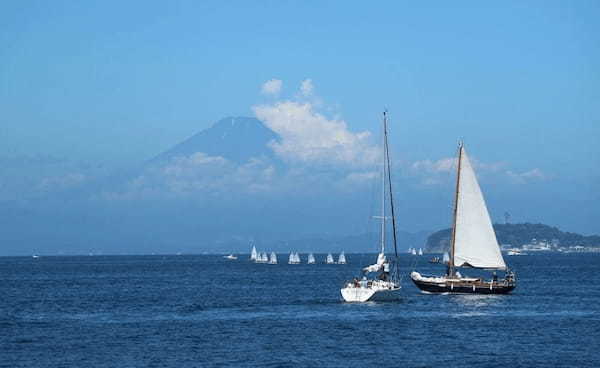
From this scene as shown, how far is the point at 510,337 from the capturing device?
68250mm

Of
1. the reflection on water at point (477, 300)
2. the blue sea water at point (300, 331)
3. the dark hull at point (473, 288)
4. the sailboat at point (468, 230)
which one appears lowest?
the blue sea water at point (300, 331)

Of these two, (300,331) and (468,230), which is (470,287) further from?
(300,331)

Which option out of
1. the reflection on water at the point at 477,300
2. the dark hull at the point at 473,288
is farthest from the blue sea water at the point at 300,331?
the dark hull at the point at 473,288

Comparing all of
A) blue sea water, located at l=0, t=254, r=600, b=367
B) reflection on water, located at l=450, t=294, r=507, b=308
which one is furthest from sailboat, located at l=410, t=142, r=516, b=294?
blue sea water, located at l=0, t=254, r=600, b=367

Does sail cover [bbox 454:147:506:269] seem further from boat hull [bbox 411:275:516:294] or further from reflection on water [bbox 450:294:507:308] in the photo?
reflection on water [bbox 450:294:507:308]

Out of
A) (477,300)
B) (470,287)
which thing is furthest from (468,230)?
(477,300)

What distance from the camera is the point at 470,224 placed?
109 meters

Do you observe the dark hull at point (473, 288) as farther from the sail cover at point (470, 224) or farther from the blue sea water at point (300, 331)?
the sail cover at point (470, 224)

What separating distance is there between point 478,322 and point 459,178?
108ft

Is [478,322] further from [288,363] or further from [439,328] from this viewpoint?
[288,363]

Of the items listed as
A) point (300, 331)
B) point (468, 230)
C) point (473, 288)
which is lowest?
point (300, 331)

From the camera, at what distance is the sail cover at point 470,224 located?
108875 mm

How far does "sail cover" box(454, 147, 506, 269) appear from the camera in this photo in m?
109

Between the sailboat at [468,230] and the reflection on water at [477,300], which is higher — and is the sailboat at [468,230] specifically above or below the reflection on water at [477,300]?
above
